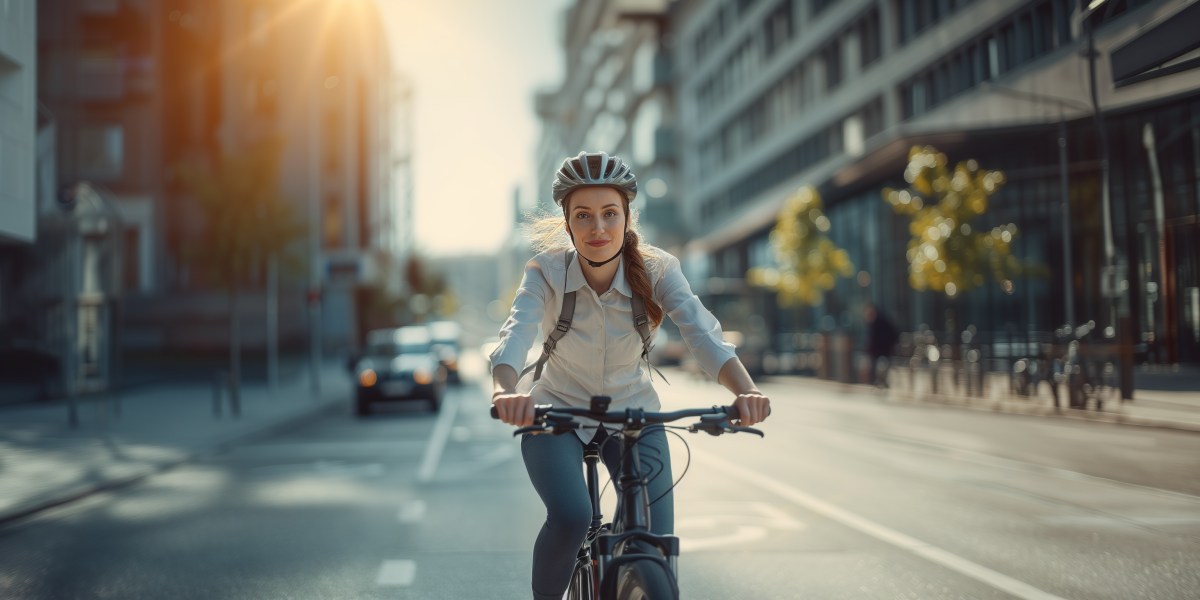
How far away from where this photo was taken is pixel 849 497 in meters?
9.16

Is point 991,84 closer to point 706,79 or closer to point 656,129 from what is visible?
point 706,79

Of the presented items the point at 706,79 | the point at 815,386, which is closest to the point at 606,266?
the point at 815,386

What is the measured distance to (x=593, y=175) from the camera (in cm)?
390

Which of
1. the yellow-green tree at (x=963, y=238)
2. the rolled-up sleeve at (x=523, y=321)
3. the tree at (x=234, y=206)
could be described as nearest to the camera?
the rolled-up sleeve at (x=523, y=321)

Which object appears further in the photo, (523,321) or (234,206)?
(234,206)

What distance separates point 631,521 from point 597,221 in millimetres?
1029

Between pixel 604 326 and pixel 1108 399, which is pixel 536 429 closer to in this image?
pixel 604 326

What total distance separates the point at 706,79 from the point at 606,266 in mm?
59644

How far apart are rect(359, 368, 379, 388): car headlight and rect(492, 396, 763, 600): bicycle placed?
18.6 meters

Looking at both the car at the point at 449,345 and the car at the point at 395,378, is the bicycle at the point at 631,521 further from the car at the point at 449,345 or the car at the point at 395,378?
the car at the point at 449,345

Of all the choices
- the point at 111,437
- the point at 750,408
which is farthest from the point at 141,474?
the point at 750,408

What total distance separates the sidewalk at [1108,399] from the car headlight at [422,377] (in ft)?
31.0

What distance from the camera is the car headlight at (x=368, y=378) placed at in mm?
21750

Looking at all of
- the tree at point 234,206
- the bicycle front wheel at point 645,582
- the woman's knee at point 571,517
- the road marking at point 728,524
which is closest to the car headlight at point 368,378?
the tree at point 234,206
